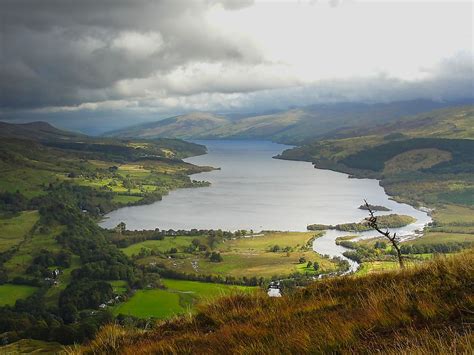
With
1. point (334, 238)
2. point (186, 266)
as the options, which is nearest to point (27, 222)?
point (186, 266)

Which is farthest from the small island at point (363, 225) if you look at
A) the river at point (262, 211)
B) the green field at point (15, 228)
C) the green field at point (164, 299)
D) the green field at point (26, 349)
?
the green field at point (26, 349)

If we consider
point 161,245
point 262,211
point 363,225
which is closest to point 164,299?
point 161,245

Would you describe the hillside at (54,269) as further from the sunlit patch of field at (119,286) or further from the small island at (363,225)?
the small island at (363,225)

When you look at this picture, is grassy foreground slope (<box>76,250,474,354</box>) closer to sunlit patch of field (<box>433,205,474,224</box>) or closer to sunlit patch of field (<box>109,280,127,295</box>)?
sunlit patch of field (<box>109,280,127,295</box>)

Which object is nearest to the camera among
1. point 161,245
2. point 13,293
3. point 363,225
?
point 13,293

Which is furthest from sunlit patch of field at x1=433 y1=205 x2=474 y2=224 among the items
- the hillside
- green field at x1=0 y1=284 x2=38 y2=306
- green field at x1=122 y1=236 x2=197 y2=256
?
green field at x1=0 y1=284 x2=38 y2=306

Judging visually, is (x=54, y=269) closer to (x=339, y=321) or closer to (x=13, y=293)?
(x=13, y=293)
